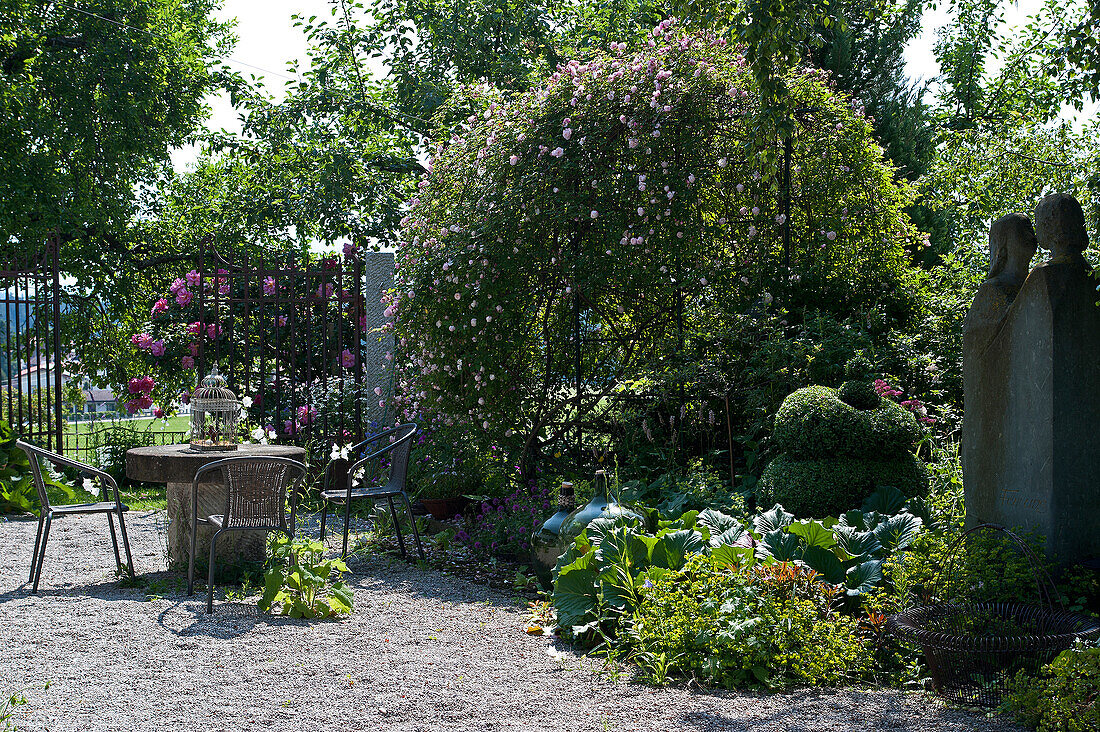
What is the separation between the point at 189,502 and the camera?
575 cm

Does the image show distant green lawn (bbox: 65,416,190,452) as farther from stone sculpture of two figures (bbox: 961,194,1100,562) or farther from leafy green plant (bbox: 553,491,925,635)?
stone sculpture of two figures (bbox: 961,194,1100,562)

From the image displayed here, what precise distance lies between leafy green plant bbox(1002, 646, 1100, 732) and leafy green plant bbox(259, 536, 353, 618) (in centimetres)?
312

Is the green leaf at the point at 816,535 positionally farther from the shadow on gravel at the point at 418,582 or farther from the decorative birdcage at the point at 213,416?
the decorative birdcage at the point at 213,416

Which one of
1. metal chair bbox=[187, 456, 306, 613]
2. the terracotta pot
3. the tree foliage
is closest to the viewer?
metal chair bbox=[187, 456, 306, 613]

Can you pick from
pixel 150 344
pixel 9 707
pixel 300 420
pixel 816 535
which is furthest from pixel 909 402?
pixel 150 344

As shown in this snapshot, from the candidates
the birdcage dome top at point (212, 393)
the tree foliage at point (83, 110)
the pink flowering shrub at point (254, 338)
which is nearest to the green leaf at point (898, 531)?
the birdcage dome top at point (212, 393)

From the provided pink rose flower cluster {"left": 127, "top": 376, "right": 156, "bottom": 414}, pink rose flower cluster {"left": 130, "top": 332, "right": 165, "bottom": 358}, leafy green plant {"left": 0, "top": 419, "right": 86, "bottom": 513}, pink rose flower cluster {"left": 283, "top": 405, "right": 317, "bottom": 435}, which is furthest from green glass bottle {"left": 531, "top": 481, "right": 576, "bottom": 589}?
pink rose flower cluster {"left": 130, "top": 332, "right": 165, "bottom": 358}

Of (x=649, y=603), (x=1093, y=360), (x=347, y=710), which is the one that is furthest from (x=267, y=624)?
(x=1093, y=360)

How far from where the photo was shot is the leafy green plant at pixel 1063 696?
2959 mm

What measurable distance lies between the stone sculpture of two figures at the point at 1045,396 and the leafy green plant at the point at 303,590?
314 centimetres

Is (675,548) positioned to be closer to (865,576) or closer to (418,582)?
(865,576)

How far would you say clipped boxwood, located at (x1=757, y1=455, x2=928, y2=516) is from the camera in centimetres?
502

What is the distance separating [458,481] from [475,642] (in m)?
3.40

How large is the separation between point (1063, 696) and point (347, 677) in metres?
2.57
